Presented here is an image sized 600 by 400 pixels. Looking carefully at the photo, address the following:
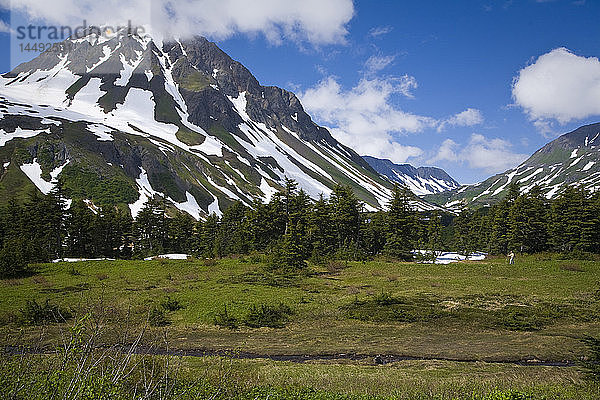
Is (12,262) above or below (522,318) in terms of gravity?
above

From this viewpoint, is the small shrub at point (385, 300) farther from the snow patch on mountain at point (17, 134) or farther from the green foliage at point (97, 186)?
the snow patch on mountain at point (17, 134)

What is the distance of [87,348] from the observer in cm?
600

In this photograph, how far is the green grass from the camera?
13.5 metres

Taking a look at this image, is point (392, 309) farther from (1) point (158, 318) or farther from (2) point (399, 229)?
(2) point (399, 229)

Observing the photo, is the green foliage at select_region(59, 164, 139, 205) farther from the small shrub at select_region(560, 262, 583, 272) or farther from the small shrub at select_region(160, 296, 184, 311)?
the small shrub at select_region(560, 262, 583, 272)

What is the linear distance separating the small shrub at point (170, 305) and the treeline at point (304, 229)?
16.9 metres

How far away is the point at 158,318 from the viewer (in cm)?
2145

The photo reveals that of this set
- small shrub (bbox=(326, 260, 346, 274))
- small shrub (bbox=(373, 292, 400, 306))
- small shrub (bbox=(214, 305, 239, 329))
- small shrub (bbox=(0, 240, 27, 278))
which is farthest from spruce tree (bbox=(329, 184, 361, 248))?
small shrub (bbox=(0, 240, 27, 278))

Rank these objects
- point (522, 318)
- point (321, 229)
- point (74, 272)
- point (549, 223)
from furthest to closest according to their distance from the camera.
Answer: point (321, 229) → point (549, 223) → point (74, 272) → point (522, 318)

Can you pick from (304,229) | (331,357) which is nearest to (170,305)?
(331,357)

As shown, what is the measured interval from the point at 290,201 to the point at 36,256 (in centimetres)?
3357

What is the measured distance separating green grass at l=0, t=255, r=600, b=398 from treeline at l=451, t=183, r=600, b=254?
40.6 ft

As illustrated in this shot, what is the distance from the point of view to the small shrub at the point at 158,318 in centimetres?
2095

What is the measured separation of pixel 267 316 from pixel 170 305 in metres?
7.27
